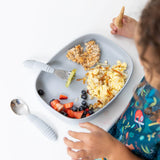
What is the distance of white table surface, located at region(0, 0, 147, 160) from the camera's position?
79 cm

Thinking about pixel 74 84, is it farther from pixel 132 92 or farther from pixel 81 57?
pixel 132 92

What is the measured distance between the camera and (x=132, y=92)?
817mm

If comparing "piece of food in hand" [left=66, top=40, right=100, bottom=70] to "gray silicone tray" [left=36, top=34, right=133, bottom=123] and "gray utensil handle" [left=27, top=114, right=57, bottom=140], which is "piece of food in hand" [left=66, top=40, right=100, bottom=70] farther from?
"gray utensil handle" [left=27, top=114, right=57, bottom=140]

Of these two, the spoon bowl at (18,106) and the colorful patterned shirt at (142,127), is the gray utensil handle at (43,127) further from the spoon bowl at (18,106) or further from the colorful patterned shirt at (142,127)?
the colorful patterned shirt at (142,127)

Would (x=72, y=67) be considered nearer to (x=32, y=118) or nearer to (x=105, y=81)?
(x=105, y=81)

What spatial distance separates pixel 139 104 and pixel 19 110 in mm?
452

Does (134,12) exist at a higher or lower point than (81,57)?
higher

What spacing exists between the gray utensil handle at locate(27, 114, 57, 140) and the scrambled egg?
0.19 m

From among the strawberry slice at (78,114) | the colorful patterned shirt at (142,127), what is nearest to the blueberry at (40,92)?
the strawberry slice at (78,114)

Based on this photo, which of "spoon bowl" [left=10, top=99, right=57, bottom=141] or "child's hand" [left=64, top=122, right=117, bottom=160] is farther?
"spoon bowl" [left=10, top=99, right=57, bottom=141]

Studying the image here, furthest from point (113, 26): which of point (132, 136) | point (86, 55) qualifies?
point (132, 136)

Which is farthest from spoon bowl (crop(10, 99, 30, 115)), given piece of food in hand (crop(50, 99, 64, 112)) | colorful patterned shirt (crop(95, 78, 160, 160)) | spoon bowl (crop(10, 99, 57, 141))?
colorful patterned shirt (crop(95, 78, 160, 160))

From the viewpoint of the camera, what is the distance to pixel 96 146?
673 mm

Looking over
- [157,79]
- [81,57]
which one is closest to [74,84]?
[81,57]
